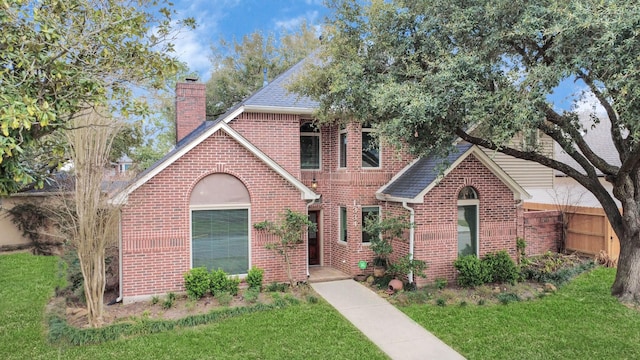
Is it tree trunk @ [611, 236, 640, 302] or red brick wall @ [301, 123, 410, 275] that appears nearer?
tree trunk @ [611, 236, 640, 302]

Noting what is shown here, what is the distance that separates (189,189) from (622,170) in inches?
434

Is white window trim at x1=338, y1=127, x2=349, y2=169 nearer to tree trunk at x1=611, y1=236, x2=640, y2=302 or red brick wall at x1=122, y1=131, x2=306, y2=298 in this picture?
red brick wall at x1=122, y1=131, x2=306, y2=298

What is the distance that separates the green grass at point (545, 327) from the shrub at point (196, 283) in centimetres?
513

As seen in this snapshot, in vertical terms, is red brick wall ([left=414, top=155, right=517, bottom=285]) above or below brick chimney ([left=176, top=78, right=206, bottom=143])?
below

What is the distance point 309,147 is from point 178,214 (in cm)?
531

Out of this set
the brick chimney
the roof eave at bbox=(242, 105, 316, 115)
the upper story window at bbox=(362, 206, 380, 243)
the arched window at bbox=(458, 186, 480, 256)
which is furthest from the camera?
the brick chimney

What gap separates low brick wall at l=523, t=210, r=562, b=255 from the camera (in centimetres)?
1535

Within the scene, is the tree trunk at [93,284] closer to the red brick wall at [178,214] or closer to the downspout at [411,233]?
the red brick wall at [178,214]

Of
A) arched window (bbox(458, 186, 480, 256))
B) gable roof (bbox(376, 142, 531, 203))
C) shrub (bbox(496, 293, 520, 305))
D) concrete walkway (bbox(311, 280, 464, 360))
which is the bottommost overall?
concrete walkway (bbox(311, 280, 464, 360))

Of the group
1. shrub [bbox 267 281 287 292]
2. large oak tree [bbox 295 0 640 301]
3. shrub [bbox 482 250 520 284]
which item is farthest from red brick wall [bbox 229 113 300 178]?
shrub [bbox 482 250 520 284]

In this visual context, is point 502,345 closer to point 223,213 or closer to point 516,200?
point 516,200

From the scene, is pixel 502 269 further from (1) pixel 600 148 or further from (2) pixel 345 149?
(1) pixel 600 148

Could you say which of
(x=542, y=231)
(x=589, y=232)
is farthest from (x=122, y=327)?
(x=589, y=232)

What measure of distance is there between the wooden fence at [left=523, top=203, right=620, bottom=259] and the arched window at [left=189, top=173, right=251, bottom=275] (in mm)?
12494
